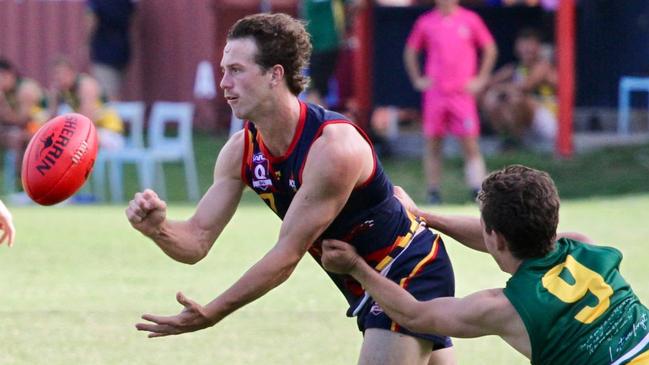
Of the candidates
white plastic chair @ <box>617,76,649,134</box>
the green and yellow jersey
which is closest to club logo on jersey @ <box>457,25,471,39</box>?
white plastic chair @ <box>617,76,649,134</box>

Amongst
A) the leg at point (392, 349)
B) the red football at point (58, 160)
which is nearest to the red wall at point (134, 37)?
the red football at point (58, 160)

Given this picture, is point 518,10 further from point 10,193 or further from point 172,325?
point 172,325

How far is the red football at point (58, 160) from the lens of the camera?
588cm

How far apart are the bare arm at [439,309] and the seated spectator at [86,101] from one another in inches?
427

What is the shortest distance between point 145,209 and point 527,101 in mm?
12059

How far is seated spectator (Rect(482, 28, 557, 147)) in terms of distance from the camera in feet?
54.7

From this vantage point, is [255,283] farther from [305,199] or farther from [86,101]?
[86,101]

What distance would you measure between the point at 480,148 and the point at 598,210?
162 inches

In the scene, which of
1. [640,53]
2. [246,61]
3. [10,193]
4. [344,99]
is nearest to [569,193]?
[640,53]

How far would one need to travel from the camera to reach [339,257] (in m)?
4.80

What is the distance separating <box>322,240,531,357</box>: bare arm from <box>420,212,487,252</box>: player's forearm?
78 cm

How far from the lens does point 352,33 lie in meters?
17.9

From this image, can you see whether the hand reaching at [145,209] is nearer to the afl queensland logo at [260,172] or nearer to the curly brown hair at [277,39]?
the afl queensland logo at [260,172]

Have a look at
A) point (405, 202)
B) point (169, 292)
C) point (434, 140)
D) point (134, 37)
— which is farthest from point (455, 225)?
point (134, 37)
